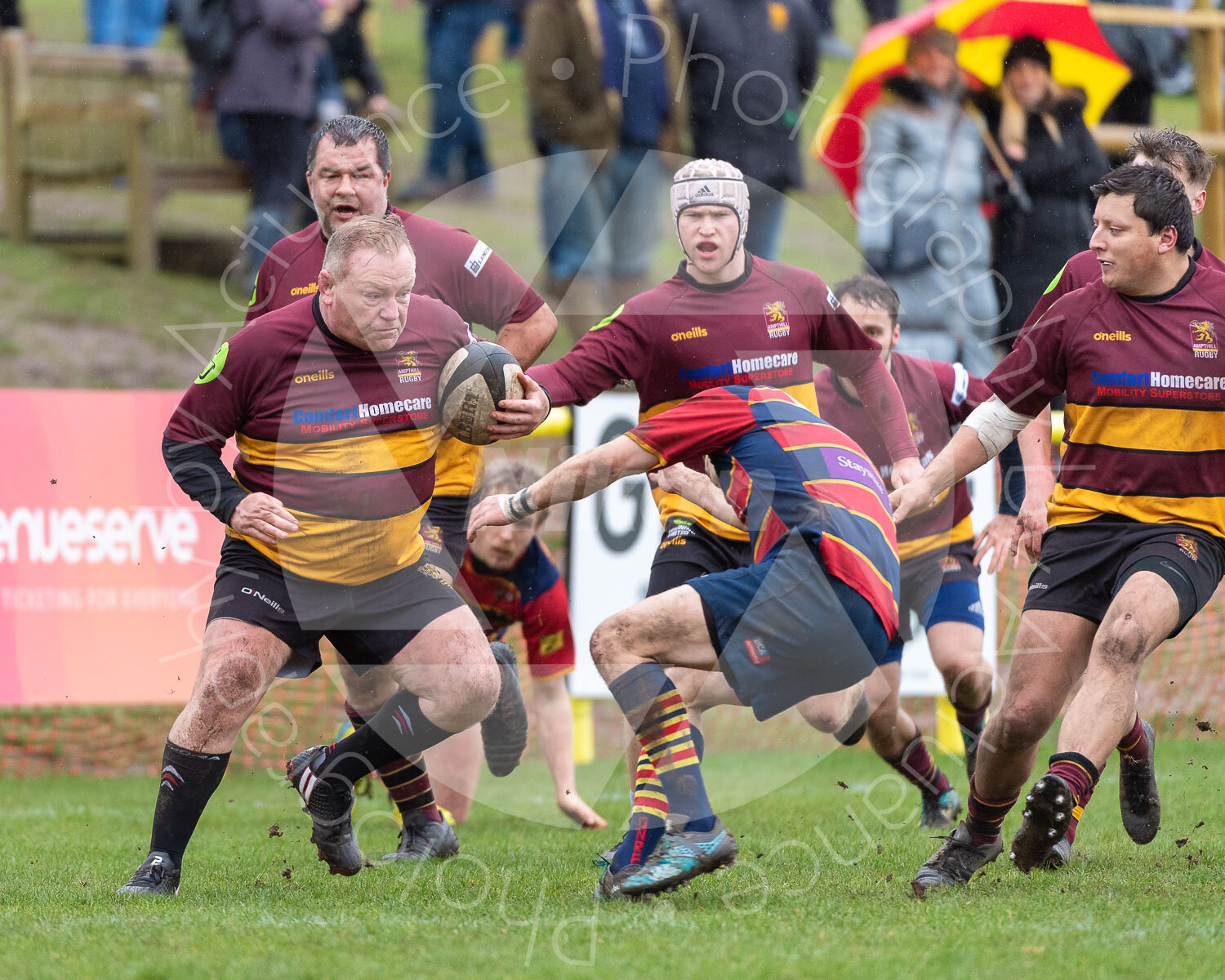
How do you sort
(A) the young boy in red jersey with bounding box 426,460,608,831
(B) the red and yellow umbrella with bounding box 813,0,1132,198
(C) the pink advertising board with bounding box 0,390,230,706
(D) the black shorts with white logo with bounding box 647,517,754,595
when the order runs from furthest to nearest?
→ (B) the red and yellow umbrella with bounding box 813,0,1132,198 → (C) the pink advertising board with bounding box 0,390,230,706 → (A) the young boy in red jersey with bounding box 426,460,608,831 → (D) the black shorts with white logo with bounding box 647,517,754,595

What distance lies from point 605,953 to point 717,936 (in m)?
0.38

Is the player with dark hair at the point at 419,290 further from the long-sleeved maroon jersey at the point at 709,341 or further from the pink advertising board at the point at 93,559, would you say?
the pink advertising board at the point at 93,559

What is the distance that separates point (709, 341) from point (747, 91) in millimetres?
4770

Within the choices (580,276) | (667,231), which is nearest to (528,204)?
(667,231)

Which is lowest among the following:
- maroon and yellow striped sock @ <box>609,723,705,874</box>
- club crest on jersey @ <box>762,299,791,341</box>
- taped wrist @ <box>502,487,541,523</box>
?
maroon and yellow striped sock @ <box>609,723,705,874</box>

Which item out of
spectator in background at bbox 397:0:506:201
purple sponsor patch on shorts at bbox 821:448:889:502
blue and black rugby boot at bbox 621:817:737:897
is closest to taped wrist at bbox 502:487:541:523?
purple sponsor patch on shorts at bbox 821:448:889:502

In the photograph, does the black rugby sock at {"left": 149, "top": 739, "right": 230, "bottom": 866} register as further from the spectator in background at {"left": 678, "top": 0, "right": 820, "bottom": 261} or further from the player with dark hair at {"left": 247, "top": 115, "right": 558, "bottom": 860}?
the spectator in background at {"left": 678, "top": 0, "right": 820, "bottom": 261}

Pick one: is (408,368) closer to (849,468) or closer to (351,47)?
(849,468)

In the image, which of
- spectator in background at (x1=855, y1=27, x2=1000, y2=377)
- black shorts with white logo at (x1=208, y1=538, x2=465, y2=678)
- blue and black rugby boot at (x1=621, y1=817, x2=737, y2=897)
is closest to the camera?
blue and black rugby boot at (x1=621, y1=817, x2=737, y2=897)

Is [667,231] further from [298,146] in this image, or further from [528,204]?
[298,146]

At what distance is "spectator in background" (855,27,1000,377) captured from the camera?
33.9ft

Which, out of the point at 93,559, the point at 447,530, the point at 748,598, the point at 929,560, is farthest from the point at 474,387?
the point at 93,559

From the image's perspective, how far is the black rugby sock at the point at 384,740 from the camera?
5.45 meters

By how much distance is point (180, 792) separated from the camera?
515cm
